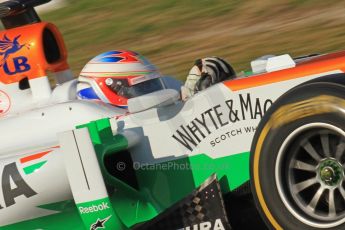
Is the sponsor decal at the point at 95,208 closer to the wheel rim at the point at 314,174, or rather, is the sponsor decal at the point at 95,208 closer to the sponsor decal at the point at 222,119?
the sponsor decal at the point at 222,119

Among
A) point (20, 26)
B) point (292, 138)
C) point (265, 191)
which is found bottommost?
point (265, 191)

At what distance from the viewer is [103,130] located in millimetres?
4777

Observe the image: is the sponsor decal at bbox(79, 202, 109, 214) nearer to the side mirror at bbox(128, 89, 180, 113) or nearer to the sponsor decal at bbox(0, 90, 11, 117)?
the side mirror at bbox(128, 89, 180, 113)

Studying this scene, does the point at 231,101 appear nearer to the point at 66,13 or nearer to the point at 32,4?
the point at 32,4

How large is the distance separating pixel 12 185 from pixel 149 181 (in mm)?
801

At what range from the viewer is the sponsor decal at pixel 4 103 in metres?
5.72

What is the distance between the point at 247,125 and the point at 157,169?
637 mm

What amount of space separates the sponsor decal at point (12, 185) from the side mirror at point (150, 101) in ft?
2.46

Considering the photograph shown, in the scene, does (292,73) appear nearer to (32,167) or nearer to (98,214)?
(98,214)

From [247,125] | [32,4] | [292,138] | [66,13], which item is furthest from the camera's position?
[66,13]

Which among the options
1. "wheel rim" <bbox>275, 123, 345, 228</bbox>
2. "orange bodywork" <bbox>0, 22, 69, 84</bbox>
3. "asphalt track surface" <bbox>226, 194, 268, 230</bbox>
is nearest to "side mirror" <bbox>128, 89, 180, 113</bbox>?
"asphalt track surface" <bbox>226, 194, 268, 230</bbox>

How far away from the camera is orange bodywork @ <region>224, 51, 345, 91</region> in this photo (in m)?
4.37

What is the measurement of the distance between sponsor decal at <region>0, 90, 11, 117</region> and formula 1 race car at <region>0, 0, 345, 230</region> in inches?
21.2

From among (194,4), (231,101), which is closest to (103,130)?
(231,101)
